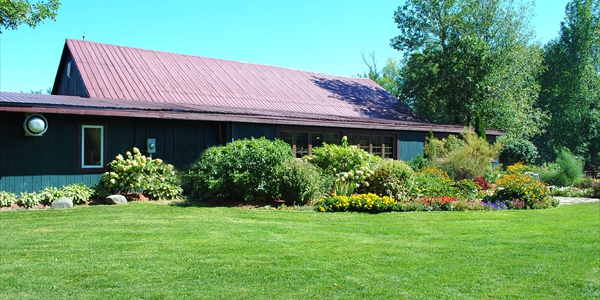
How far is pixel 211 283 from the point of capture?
199 inches

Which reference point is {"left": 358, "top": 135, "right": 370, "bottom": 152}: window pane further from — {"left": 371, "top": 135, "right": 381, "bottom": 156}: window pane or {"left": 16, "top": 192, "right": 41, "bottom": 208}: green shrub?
{"left": 16, "top": 192, "right": 41, "bottom": 208}: green shrub

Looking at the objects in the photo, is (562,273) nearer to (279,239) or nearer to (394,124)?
(279,239)

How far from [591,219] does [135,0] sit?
14.4 m

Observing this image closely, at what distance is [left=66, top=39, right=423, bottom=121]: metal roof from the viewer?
1598 centimetres

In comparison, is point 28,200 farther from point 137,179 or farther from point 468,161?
point 468,161

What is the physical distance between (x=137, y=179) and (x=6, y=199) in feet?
8.83

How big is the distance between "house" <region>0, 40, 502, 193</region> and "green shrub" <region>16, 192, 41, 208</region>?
0.74 m

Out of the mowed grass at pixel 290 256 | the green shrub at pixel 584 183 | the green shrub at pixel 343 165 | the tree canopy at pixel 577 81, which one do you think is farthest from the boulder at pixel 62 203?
the tree canopy at pixel 577 81

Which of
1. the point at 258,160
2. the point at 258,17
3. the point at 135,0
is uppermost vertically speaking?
the point at 258,17

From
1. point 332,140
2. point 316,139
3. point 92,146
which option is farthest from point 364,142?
point 92,146

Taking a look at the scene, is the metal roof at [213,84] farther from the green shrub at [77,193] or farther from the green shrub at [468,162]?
the green shrub at [468,162]

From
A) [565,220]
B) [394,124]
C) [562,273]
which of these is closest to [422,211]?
[565,220]

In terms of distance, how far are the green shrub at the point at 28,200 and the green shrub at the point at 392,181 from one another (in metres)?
7.69

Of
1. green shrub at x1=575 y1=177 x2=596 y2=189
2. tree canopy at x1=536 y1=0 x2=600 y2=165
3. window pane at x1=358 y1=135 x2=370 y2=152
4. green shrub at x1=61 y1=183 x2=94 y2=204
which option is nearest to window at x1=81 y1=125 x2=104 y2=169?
green shrub at x1=61 y1=183 x2=94 y2=204
